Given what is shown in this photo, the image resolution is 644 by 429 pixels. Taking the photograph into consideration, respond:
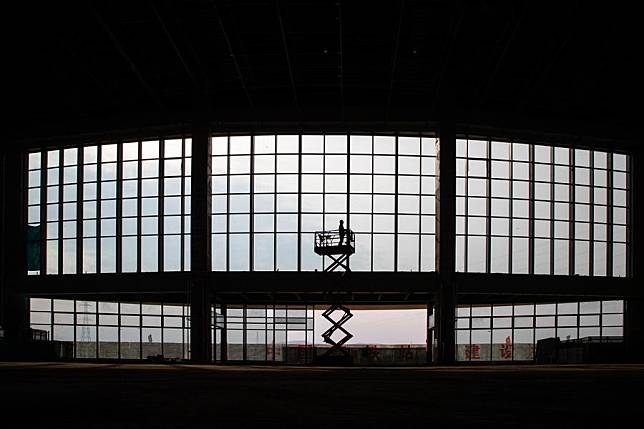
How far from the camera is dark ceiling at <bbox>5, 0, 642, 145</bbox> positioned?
35.9 meters

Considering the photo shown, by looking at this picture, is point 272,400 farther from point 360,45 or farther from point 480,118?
point 480,118

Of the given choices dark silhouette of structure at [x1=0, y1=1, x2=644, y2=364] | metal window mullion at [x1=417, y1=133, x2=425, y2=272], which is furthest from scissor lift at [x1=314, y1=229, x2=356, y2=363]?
metal window mullion at [x1=417, y1=133, x2=425, y2=272]

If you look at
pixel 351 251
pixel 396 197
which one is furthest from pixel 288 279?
pixel 396 197

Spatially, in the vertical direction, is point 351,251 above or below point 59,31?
below

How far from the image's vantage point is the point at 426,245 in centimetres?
4931

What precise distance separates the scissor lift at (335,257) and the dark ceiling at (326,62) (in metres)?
7.40

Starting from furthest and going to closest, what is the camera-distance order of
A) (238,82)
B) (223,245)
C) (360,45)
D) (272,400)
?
(223,245), (238,82), (360,45), (272,400)

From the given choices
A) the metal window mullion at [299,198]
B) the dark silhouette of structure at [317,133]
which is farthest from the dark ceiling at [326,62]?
the metal window mullion at [299,198]

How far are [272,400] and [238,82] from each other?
123 feet

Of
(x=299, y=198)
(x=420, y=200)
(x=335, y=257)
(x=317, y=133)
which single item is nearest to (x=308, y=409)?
(x=335, y=257)

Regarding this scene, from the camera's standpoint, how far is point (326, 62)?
141 ft

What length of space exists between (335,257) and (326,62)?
1251 centimetres

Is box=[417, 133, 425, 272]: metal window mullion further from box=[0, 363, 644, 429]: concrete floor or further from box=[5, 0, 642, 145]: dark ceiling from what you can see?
box=[0, 363, 644, 429]: concrete floor

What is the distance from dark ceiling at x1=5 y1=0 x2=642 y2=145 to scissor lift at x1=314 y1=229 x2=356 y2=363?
7404 millimetres
